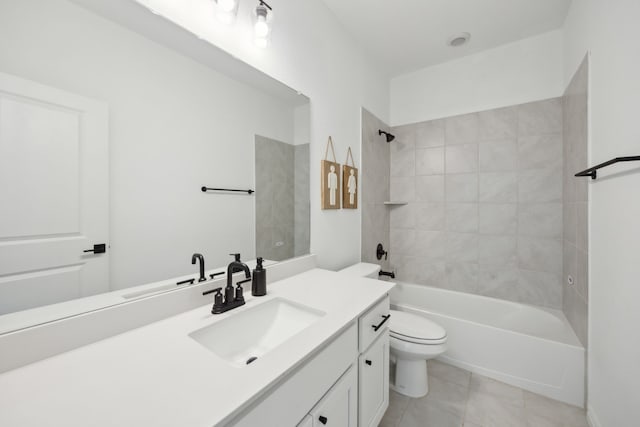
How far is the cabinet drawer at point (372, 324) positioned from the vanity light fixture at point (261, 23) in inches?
55.1

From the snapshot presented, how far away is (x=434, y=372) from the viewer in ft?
6.35

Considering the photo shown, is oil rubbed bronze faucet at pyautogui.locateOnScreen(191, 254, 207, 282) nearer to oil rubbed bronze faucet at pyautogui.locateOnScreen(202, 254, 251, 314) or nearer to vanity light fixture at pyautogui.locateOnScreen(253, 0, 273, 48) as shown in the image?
oil rubbed bronze faucet at pyautogui.locateOnScreen(202, 254, 251, 314)

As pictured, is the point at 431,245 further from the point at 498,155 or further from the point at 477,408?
the point at 477,408

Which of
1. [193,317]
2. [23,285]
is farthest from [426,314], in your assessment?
[23,285]

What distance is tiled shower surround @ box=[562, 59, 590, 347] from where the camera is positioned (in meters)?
1.56

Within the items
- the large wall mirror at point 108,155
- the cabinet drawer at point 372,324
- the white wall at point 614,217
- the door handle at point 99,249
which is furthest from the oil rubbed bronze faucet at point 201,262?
the white wall at point 614,217

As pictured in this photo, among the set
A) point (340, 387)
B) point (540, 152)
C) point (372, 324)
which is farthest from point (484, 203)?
point (340, 387)

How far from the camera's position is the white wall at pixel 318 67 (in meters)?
1.12

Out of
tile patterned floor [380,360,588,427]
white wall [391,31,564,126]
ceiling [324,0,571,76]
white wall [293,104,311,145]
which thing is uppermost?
ceiling [324,0,571,76]

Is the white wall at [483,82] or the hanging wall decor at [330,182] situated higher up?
the white wall at [483,82]

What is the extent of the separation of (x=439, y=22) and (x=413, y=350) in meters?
2.40

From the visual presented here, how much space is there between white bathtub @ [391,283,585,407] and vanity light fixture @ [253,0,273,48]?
7.12ft

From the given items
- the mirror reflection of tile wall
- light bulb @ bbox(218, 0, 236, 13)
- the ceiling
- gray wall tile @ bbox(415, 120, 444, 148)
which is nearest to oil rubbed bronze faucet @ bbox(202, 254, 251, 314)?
the mirror reflection of tile wall

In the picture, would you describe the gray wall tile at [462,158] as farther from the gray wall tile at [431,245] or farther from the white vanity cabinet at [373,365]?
the white vanity cabinet at [373,365]
